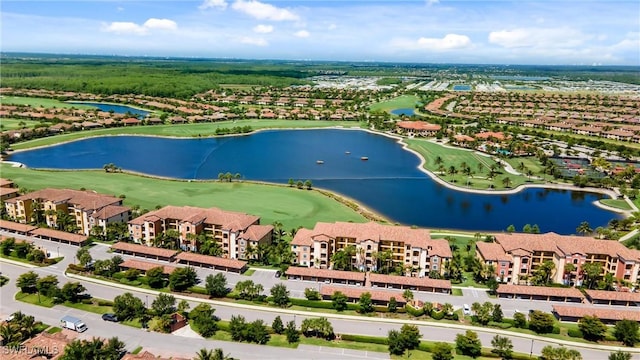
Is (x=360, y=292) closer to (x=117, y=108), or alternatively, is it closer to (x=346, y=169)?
(x=346, y=169)

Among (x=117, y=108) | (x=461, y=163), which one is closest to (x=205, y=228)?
(x=461, y=163)

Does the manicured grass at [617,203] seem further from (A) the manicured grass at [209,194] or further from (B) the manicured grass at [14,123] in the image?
(B) the manicured grass at [14,123]

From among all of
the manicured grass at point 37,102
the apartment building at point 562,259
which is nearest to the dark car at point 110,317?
the apartment building at point 562,259

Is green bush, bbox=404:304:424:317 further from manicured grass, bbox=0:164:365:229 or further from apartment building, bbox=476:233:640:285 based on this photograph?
manicured grass, bbox=0:164:365:229

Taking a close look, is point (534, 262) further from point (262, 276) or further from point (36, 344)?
point (36, 344)

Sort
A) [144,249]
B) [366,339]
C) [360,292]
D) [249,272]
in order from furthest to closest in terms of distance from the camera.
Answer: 1. [144,249]
2. [249,272]
3. [360,292]
4. [366,339]
